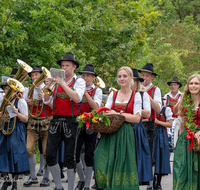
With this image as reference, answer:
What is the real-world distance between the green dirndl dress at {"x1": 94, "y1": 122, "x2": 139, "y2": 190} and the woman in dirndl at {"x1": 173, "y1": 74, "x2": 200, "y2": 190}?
641mm

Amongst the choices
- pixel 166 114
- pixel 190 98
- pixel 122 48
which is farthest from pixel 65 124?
pixel 122 48

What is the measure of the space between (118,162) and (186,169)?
3.21 feet

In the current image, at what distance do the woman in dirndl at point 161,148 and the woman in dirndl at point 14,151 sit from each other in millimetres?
2671

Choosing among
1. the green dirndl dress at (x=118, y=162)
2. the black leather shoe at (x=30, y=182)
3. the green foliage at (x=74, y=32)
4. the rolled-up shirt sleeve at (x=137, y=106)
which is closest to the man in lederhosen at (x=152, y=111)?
the rolled-up shirt sleeve at (x=137, y=106)

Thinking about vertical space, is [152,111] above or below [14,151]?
above

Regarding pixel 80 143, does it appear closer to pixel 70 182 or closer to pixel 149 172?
pixel 70 182

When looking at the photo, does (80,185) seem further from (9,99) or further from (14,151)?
(9,99)

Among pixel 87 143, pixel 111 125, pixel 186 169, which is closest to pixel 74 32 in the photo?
pixel 87 143

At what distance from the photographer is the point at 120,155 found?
5.03 metres

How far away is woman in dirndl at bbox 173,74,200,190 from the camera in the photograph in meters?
5.04

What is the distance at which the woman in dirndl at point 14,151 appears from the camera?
6355 mm

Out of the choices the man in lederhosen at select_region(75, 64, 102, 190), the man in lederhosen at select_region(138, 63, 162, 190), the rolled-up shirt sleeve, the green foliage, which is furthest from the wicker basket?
the green foliage

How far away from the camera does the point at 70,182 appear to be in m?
5.86

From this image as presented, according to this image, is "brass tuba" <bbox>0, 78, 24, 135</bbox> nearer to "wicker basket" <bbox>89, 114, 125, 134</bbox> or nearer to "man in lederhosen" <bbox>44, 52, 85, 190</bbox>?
"man in lederhosen" <bbox>44, 52, 85, 190</bbox>
